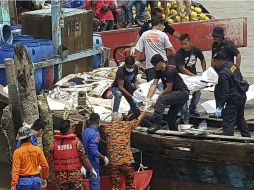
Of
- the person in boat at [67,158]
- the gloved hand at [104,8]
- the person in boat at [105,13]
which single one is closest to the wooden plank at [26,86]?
the person in boat at [67,158]

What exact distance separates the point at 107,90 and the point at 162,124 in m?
1.90

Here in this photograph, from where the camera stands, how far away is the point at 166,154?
10492 mm

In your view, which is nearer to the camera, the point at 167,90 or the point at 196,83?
the point at 167,90

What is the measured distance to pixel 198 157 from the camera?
1020 cm

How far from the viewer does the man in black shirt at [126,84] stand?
1108cm

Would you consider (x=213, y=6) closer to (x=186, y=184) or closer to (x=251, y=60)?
(x=251, y=60)

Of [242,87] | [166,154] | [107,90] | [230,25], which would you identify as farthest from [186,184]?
[230,25]

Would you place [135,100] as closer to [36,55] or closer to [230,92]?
[230,92]

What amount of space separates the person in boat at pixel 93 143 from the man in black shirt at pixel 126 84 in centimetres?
125

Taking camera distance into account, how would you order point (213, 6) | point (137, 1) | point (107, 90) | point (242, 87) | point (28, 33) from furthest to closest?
1. point (213, 6)
2. point (137, 1)
3. point (28, 33)
4. point (107, 90)
5. point (242, 87)

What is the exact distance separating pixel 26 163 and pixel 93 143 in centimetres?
111

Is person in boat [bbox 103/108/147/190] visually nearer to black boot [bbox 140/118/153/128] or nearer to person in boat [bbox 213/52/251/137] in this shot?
black boot [bbox 140/118/153/128]

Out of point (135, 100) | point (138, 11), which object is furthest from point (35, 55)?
point (138, 11)

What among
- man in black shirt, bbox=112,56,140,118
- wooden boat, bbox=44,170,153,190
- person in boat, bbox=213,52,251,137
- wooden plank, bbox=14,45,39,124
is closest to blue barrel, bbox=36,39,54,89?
wooden plank, bbox=14,45,39,124
